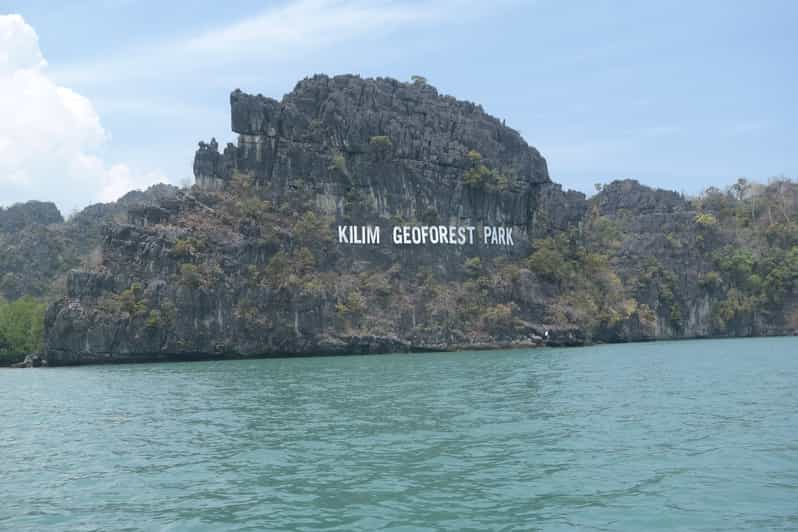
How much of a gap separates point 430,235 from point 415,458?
73.1 metres

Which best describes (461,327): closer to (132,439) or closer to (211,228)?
(211,228)

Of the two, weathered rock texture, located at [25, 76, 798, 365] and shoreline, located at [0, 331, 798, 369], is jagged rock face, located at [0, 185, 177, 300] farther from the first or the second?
shoreline, located at [0, 331, 798, 369]

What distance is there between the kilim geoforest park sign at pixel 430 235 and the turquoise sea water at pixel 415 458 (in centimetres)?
5274

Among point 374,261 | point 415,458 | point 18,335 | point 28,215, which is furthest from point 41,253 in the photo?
point 415,458

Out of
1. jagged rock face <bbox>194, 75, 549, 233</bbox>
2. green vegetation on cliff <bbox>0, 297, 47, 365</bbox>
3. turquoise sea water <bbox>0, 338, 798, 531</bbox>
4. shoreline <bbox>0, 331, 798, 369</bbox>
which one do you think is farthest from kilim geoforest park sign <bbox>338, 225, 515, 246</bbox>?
turquoise sea water <bbox>0, 338, 798, 531</bbox>

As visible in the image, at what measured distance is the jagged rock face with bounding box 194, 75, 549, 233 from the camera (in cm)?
8844

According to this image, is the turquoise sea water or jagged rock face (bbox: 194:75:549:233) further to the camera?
jagged rock face (bbox: 194:75:549:233)

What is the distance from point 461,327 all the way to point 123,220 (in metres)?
38.9

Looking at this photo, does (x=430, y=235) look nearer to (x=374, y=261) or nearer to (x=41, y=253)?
(x=374, y=261)

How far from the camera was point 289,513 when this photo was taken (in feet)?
50.6

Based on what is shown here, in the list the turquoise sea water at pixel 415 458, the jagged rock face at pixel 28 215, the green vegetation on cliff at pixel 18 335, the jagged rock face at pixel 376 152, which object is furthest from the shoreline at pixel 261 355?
the jagged rock face at pixel 28 215

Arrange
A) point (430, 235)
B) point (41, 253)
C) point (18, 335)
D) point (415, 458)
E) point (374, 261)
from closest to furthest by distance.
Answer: point (415, 458)
point (18, 335)
point (374, 261)
point (430, 235)
point (41, 253)

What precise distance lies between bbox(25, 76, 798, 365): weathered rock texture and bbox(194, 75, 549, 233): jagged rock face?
0.17m

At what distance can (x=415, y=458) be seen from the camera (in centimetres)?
1997
